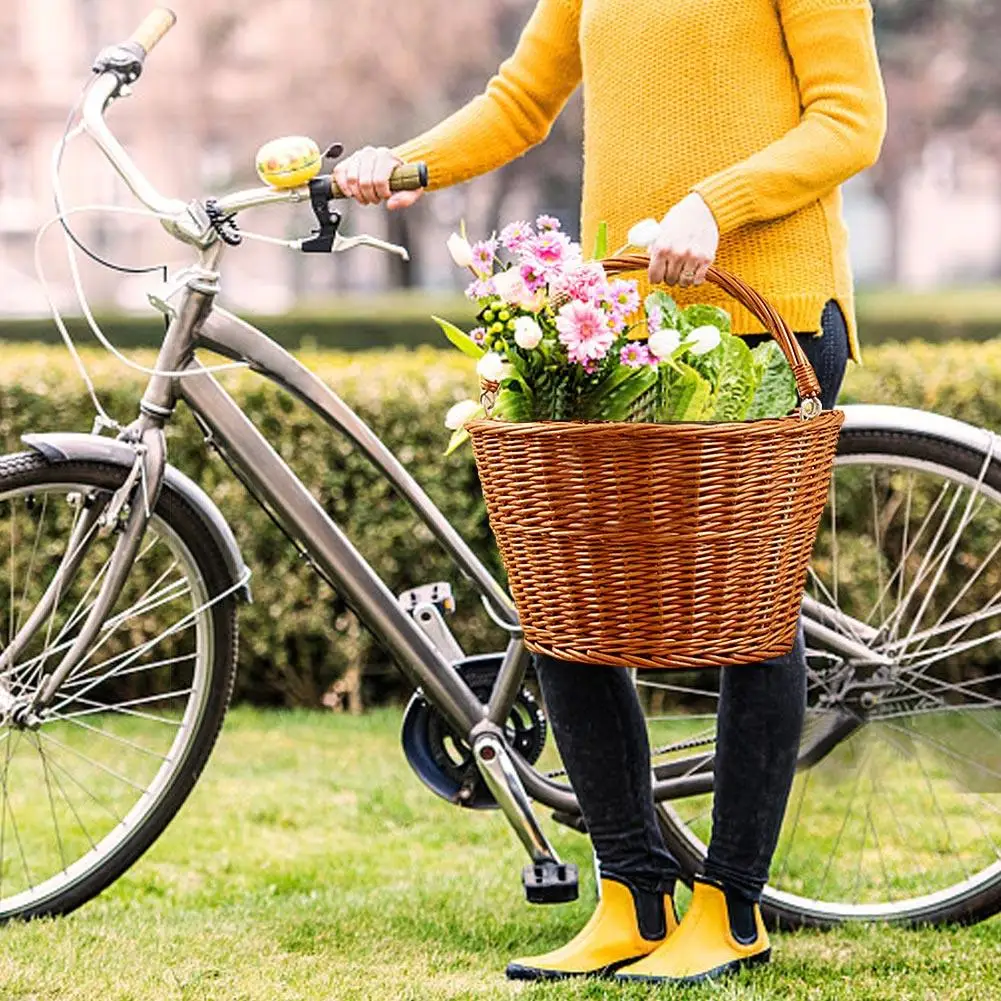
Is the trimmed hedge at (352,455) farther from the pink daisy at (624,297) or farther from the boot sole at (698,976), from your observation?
the pink daisy at (624,297)

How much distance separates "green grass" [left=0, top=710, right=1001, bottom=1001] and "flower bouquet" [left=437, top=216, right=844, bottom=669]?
0.57m

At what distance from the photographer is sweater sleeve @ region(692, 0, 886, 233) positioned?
2.53 m

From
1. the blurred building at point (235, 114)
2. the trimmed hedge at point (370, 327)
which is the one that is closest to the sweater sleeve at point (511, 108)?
the trimmed hedge at point (370, 327)

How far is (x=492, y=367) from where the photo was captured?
2473 mm

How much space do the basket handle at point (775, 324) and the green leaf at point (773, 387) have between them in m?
0.02

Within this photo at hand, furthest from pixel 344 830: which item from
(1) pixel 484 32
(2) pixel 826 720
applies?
(1) pixel 484 32

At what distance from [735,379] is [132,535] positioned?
0.99 meters

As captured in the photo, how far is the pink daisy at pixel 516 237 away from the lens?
2.46 m

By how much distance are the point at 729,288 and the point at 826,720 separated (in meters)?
0.88

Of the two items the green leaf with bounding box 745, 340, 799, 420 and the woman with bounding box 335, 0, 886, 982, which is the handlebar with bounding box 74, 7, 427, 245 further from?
the green leaf with bounding box 745, 340, 799, 420

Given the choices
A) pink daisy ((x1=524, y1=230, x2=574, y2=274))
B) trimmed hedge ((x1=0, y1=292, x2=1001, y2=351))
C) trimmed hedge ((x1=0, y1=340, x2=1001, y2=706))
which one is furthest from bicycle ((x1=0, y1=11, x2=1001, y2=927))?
trimmed hedge ((x1=0, y1=292, x2=1001, y2=351))

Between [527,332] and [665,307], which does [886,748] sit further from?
[527,332]

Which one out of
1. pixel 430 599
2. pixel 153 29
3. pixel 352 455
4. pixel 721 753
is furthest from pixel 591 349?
pixel 352 455

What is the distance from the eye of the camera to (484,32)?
77.2 ft
